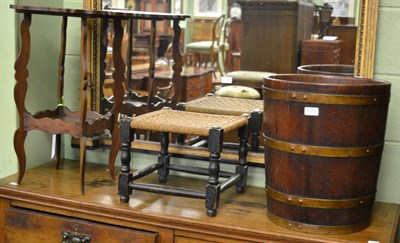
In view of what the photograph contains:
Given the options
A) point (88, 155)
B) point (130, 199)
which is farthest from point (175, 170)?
point (88, 155)

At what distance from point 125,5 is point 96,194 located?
2.81ft

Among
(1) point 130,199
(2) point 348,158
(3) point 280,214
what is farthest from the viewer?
(1) point 130,199

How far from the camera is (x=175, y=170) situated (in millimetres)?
2510

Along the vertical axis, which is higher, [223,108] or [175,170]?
[223,108]

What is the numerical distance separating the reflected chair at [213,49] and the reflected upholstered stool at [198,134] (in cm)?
29

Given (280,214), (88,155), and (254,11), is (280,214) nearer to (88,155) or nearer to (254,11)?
(254,11)

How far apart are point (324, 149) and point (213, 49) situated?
0.86 metres

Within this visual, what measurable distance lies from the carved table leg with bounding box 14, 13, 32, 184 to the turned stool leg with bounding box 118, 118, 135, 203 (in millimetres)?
472

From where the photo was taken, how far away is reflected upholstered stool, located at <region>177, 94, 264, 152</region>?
A: 2.37 metres

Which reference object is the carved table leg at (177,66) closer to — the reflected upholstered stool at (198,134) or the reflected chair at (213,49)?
the reflected chair at (213,49)

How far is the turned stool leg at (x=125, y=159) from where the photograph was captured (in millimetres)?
2189

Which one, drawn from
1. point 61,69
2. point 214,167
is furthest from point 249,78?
point 61,69

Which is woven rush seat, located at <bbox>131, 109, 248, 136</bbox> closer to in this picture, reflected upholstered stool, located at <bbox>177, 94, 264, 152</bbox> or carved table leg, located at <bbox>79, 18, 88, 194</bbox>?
reflected upholstered stool, located at <bbox>177, 94, 264, 152</bbox>

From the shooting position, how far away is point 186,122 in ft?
7.22
